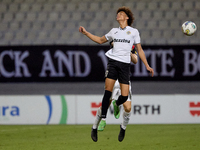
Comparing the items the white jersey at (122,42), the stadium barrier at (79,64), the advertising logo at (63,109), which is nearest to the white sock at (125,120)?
the white jersey at (122,42)

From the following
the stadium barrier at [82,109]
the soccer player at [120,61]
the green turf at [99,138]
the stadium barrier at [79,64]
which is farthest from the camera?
the stadium barrier at [79,64]

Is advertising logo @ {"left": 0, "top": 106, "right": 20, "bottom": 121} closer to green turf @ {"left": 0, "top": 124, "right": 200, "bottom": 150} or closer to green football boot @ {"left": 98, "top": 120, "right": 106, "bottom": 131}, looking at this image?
green turf @ {"left": 0, "top": 124, "right": 200, "bottom": 150}

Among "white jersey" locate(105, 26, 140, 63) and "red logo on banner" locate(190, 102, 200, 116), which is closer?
"white jersey" locate(105, 26, 140, 63)

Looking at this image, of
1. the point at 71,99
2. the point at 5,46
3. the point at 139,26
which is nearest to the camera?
the point at 71,99

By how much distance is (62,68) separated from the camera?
1108 cm

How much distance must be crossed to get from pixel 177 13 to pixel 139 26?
140 cm

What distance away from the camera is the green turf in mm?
6551

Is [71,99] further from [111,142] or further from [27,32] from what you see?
[27,32]

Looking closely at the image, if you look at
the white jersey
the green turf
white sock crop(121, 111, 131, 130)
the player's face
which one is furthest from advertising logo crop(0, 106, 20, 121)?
the player's face

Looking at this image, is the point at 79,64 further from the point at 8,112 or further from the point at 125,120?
the point at 125,120

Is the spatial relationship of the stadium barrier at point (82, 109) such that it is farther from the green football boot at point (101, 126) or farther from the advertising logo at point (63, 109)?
the green football boot at point (101, 126)

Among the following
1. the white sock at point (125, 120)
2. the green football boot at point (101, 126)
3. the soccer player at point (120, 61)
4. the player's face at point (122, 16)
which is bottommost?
the white sock at point (125, 120)

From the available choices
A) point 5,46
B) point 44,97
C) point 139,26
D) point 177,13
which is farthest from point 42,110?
point 177,13

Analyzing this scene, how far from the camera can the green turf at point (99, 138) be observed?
6551 mm
